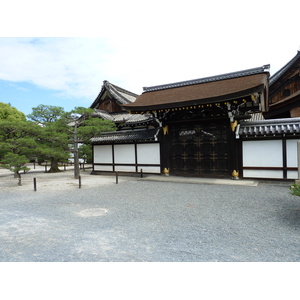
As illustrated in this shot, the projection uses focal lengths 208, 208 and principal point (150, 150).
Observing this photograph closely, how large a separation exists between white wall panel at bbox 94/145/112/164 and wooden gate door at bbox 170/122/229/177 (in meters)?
4.57

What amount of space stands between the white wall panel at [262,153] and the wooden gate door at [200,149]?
91cm

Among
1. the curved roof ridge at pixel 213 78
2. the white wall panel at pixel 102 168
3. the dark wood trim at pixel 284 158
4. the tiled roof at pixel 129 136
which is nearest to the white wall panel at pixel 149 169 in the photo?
the tiled roof at pixel 129 136

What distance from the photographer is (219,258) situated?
128 inches

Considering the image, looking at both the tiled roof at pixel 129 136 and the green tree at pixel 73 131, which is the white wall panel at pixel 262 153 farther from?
the green tree at pixel 73 131

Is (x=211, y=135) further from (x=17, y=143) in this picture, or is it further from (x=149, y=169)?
(x=17, y=143)

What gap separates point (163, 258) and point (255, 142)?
27.4 feet

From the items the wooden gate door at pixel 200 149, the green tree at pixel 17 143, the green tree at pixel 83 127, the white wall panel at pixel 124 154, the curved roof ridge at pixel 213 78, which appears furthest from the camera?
the white wall panel at pixel 124 154

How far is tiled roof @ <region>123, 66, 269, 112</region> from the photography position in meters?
9.30

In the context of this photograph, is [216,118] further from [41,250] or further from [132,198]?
[41,250]

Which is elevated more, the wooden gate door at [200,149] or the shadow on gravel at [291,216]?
the wooden gate door at [200,149]

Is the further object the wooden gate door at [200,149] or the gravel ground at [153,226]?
the wooden gate door at [200,149]

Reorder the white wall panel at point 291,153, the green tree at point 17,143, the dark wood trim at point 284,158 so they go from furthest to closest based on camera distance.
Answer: the green tree at point 17,143 → the dark wood trim at point 284,158 → the white wall panel at point 291,153

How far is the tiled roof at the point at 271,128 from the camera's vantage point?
9.00 metres

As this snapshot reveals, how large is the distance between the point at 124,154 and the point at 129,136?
1.22 metres
